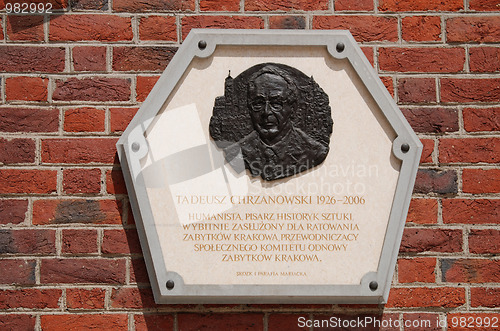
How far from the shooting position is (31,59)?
2.23m

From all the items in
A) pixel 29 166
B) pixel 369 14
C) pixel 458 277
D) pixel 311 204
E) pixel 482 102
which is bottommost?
pixel 458 277

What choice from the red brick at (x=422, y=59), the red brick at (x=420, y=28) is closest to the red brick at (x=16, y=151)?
the red brick at (x=422, y=59)

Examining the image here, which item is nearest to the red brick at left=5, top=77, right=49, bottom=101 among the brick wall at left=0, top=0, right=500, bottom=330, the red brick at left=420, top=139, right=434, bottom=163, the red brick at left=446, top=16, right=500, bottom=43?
the brick wall at left=0, top=0, right=500, bottom=330

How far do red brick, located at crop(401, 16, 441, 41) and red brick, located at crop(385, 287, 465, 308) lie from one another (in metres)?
0.84

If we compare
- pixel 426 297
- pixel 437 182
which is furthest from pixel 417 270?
pixel 437 182

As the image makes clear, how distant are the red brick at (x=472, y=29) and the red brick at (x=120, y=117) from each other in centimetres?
110

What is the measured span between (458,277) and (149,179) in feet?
3.47

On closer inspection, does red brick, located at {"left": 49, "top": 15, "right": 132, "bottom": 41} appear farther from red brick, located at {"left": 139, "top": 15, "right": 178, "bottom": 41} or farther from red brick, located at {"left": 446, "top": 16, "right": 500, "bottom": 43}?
red brick, located at {"left": 446, "top": 16, "right": 500, "bottom": 43}

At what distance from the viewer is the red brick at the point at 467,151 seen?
2.21 meters

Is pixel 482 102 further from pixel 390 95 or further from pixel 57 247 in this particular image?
pixel 57 247

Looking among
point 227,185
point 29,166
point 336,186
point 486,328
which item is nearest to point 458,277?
point 486,328

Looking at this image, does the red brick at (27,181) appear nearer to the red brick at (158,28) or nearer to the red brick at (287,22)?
the red brick at (158,28)

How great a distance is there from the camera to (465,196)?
2197 mm

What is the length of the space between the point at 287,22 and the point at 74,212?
3.11 ft
